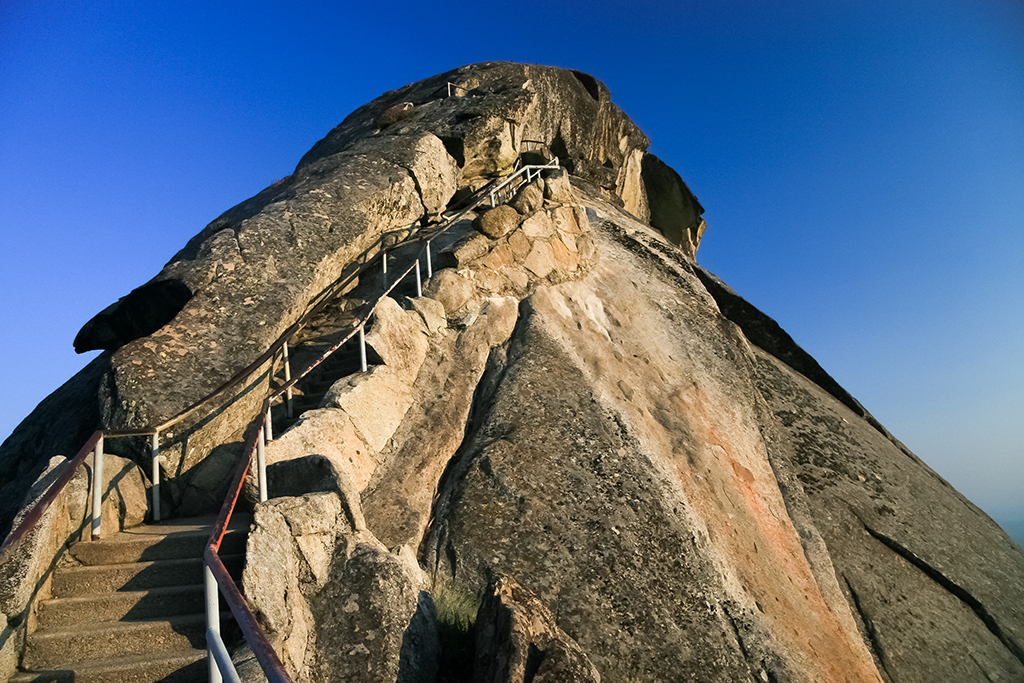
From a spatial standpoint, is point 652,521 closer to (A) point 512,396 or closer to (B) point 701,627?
(B) point 701,627

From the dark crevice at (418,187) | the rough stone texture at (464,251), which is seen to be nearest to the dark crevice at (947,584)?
the rough stone texture at (464,251)

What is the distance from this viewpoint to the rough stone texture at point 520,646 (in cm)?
463

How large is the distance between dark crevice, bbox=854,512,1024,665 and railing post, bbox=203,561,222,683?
7.92 metres

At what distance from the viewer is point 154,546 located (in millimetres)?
5633

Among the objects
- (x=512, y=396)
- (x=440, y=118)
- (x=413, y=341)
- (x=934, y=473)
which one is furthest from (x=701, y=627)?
(x=440, y=118)

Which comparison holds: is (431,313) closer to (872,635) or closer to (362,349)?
(362,349)

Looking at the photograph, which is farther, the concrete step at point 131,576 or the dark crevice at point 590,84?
the dark crevice at point 590,84

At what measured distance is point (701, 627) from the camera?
649cm

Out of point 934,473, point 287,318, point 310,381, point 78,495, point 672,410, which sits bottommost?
point 78,495

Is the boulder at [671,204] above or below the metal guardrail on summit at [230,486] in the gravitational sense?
above

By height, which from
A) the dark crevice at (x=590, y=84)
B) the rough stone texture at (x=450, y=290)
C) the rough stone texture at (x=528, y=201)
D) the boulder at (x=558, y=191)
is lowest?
the rough stone texture at (x=450, y=290)

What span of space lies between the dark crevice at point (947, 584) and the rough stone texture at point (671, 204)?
49.9 ft

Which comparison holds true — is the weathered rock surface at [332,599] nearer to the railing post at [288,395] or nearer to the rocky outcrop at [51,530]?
the rocky outcrop at [51,530]

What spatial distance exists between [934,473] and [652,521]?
7.04 meters
